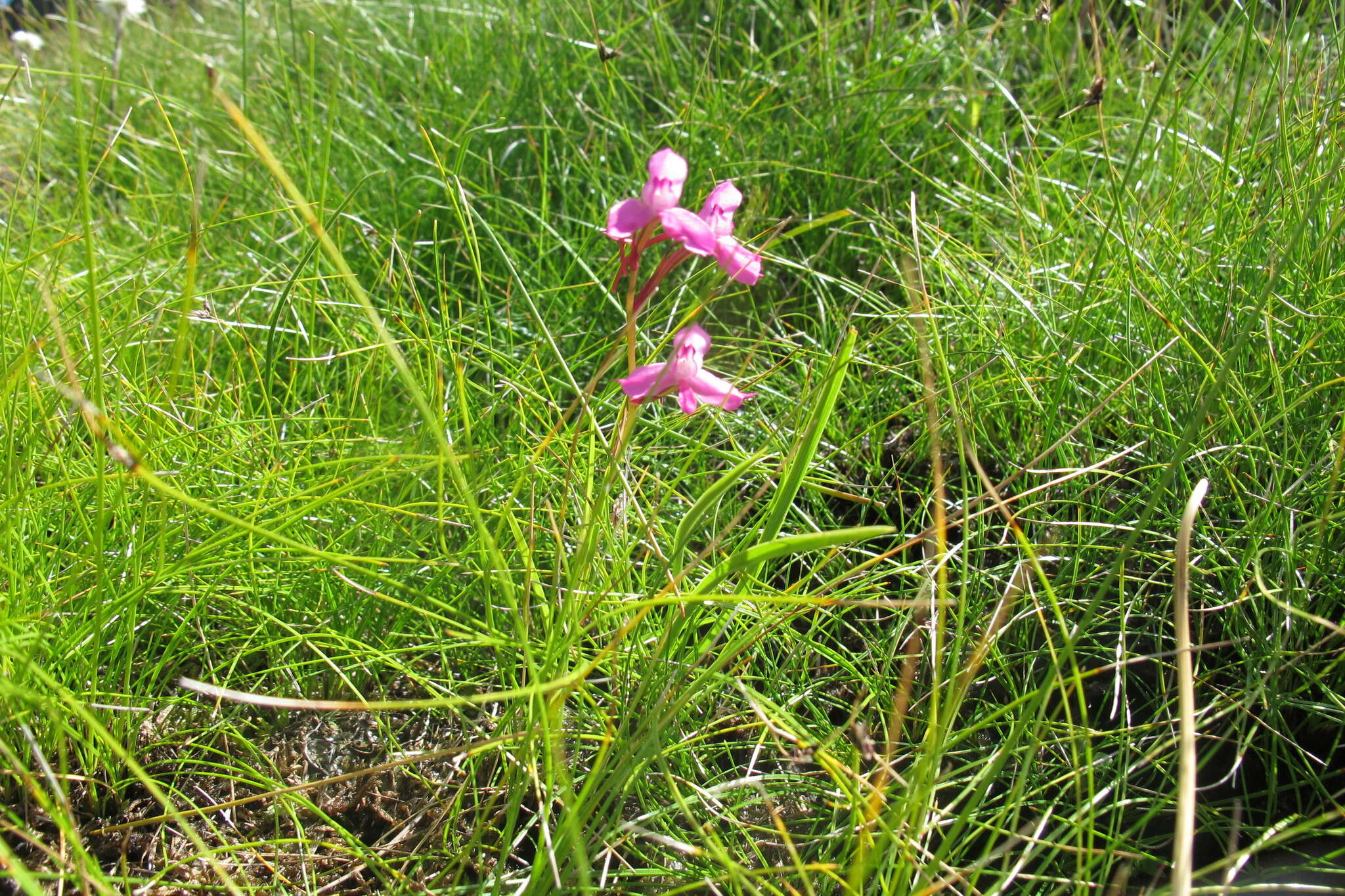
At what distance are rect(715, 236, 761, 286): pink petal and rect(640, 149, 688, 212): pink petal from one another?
2.4 inches

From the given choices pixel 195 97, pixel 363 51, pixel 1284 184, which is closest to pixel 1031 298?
pixel 1284 184

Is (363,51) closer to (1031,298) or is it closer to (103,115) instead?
(103,115)

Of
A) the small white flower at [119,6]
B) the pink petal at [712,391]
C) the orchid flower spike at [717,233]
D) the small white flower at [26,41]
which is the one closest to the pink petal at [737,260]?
the orchid flower spike at [717,233]

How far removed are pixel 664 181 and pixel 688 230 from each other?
54mm

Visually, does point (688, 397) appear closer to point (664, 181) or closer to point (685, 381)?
point (685, 381)

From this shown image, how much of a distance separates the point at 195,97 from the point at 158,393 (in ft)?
6.27

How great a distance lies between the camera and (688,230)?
0.82 metres

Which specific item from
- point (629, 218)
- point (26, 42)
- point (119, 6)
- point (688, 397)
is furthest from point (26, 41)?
point (688, 397)

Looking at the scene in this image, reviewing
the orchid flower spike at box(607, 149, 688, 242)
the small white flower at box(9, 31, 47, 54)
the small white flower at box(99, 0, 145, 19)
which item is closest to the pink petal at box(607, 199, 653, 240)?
the orchid flower spike at box(607, 149, 688, 242)

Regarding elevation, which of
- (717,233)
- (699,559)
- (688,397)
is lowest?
(699,559)

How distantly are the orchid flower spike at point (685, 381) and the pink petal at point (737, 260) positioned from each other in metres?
0.08

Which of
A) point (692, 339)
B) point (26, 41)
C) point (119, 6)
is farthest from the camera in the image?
point (26, 41)

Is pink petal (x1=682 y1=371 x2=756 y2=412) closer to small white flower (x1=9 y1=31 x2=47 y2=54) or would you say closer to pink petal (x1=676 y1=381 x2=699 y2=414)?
pink petal (x1=676 y1=381 x2=699 y2=414)

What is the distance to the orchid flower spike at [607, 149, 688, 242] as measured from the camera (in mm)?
824
